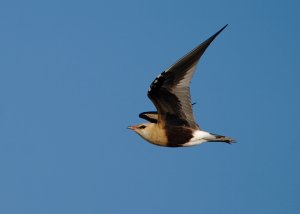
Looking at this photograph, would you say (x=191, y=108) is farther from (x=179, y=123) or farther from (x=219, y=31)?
(x=219, y=31)

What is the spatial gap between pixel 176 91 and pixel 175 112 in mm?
641

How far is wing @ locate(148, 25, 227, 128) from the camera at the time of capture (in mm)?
13078

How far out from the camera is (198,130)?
14219 mm

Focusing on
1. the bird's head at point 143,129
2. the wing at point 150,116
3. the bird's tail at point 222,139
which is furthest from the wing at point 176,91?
the wing at point 150,116

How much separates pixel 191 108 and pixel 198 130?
1.98 feet

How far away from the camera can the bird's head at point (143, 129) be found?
1441 centimetres

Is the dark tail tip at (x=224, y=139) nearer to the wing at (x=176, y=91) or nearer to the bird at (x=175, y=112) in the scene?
the bird at (x=175, y=112)

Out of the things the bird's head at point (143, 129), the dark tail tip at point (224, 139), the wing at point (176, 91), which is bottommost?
the dark tail tip at point (224, 139)

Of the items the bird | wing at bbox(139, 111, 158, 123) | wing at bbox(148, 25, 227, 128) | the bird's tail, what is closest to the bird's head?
the bird

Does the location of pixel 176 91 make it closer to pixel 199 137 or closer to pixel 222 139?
pixel 199 137

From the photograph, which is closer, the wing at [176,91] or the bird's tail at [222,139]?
the wing at [176,91]

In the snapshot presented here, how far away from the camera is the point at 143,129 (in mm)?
14555

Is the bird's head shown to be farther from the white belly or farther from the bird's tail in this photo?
the bird's tail

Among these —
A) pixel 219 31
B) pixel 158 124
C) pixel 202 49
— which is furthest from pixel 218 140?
pixel 219 31
